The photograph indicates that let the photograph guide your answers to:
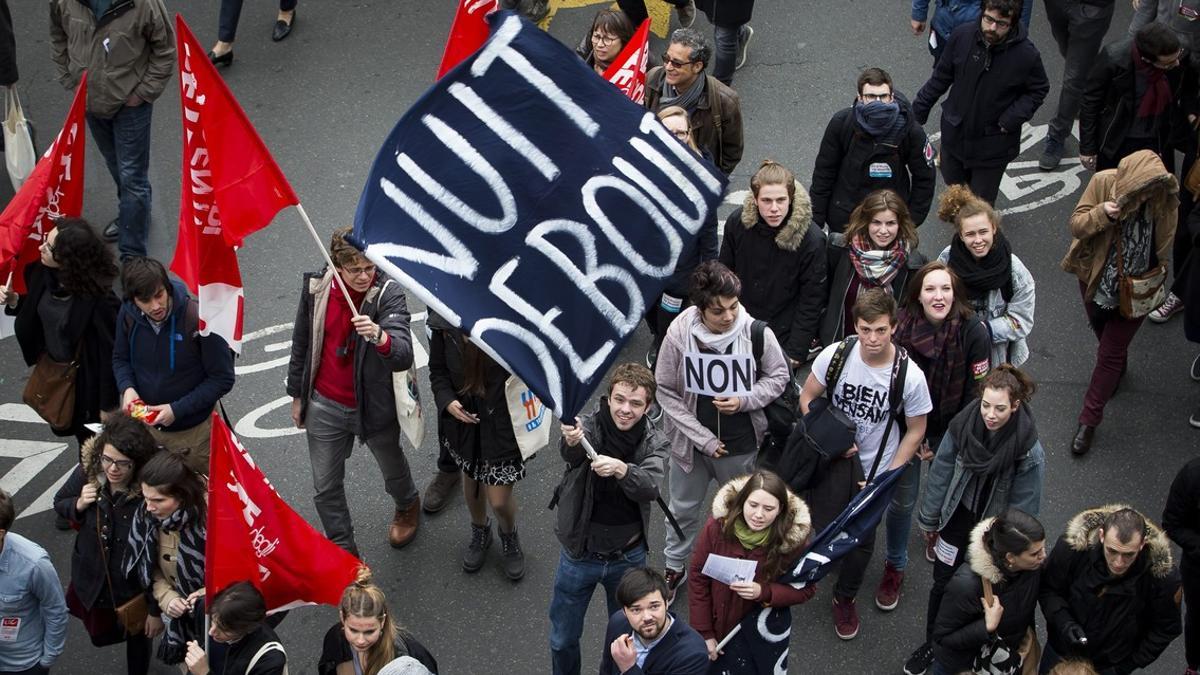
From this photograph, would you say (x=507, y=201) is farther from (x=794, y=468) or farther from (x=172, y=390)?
(x=172, y=390)

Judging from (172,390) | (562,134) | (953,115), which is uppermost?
(562,134)

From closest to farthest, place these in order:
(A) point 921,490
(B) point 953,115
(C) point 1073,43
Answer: (A) point 921,490 < (B) point 953,115 < (C) point 1073,43

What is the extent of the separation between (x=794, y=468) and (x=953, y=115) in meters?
3.30

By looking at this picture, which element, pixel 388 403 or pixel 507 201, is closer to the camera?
pixel 507 201

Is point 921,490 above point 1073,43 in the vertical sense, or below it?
below

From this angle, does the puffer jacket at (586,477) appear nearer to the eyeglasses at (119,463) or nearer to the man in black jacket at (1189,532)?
the eyeglasses at (119,463)

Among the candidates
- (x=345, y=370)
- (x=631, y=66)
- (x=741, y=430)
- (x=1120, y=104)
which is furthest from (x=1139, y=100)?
(x=345, y=370)

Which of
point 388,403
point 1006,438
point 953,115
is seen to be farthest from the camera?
point 953,115

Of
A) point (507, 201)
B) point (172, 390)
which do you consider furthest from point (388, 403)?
point (507, 201)

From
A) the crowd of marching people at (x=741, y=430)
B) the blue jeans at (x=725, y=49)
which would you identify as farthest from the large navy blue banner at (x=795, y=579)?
the blue jeans at (x=725, y=49)

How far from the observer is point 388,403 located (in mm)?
7273

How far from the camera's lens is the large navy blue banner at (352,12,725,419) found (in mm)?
4949

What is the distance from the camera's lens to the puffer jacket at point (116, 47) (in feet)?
30.0

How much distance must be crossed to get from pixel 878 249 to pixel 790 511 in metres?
1.92
